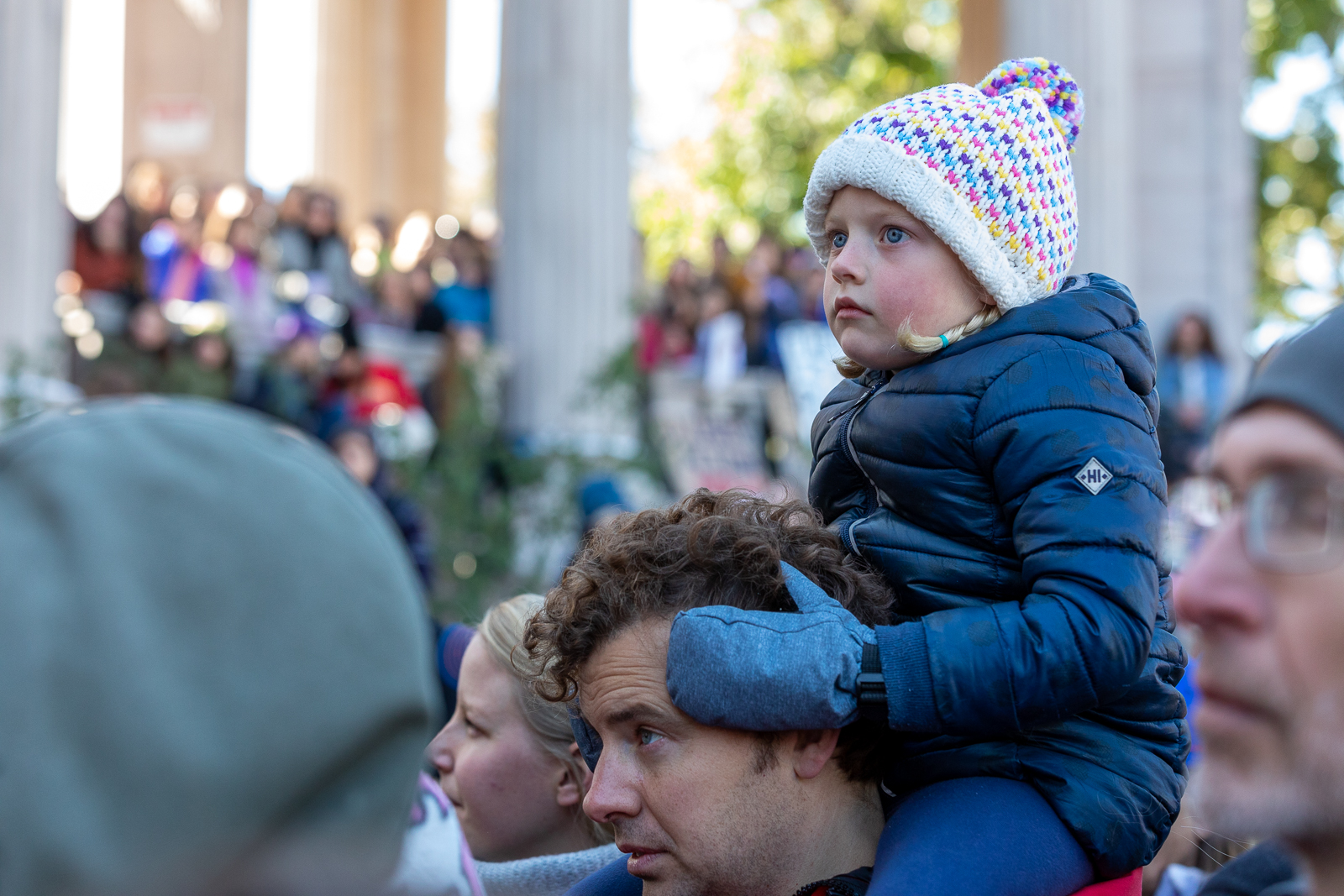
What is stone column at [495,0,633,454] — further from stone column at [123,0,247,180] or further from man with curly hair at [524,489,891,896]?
man with curly hair at [524,489,891,896]

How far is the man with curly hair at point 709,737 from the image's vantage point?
2.18m

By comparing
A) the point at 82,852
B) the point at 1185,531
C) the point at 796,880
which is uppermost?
the point at 82,852

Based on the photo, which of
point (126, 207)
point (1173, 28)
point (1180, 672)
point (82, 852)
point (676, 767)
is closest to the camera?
point (82, 852)

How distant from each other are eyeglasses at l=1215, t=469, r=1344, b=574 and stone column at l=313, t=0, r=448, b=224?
80.0 feet

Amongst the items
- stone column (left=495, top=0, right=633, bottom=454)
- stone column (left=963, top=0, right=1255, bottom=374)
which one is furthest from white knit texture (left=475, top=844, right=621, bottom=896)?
stone column (left=963, top=0, right=1255, bottom=374)

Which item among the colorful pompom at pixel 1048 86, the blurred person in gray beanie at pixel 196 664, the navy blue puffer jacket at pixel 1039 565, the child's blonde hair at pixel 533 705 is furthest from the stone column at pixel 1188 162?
the blurred person in gray beanie at pixel 196 664

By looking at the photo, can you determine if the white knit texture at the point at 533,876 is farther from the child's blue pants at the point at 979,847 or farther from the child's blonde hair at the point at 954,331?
the child's blonde hair at the point at 954,331

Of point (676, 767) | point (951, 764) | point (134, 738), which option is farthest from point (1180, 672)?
point (134, 738)

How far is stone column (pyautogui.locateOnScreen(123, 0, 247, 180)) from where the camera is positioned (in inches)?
773

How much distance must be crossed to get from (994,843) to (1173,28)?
50.3ft

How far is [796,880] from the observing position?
2.20m

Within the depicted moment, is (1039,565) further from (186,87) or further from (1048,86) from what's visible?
(186,87)

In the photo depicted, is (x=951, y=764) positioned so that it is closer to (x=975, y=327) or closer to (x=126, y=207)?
(x=975, y=327)

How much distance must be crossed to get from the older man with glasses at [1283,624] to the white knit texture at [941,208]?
99 cm
